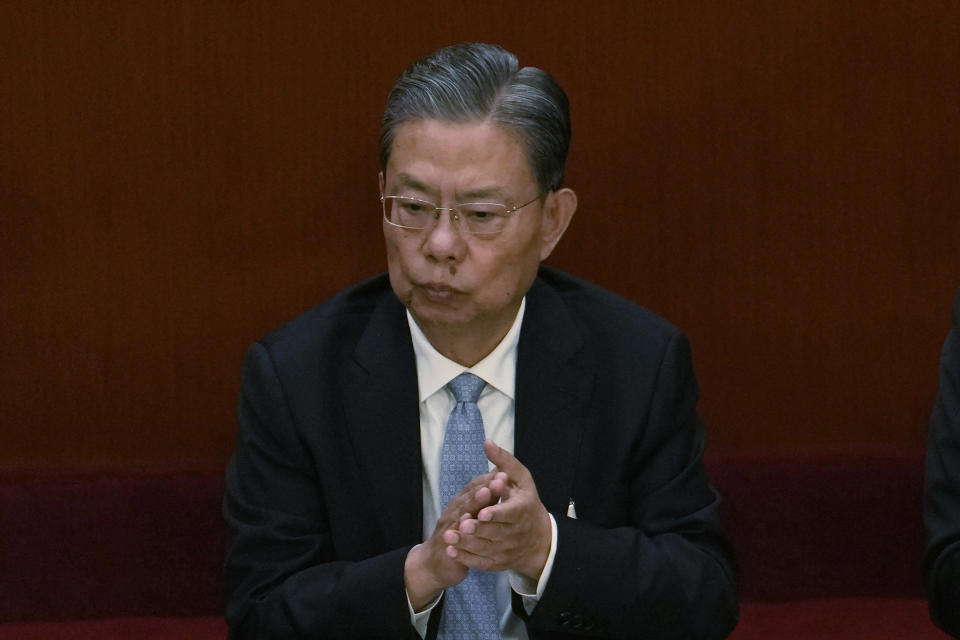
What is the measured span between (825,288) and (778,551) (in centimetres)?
55

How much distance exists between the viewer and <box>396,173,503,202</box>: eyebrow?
205 centimetres

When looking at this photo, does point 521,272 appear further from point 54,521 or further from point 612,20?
point 54,521

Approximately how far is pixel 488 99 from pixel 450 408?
0.50 m

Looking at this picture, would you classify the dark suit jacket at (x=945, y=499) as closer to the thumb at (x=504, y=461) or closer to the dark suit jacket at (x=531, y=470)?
the dark suit jacket at (x=531, y=470)

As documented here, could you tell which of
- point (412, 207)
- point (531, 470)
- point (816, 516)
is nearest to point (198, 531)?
point (531, 470)

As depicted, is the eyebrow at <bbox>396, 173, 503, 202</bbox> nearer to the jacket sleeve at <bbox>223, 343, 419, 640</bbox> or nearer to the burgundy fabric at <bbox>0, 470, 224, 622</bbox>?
the jacket sleeve at <bbox>223, 343, 419, 640</bbox>

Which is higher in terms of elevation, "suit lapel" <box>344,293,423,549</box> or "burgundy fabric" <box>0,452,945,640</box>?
"suit lapel" <box>344,293,423,549</box>

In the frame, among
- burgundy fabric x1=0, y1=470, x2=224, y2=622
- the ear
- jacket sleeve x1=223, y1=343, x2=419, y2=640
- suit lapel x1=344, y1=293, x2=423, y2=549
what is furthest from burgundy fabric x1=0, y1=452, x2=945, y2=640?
the ear

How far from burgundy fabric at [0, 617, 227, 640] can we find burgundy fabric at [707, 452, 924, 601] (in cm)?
104

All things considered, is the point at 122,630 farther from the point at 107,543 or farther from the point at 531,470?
the point at 531,470

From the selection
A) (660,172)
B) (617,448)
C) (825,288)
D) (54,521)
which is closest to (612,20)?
(660,172)

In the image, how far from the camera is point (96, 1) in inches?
105

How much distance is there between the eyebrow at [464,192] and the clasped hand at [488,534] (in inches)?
15.0

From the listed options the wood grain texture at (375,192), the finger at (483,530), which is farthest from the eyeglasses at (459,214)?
the wood grain texture at (375,192)
